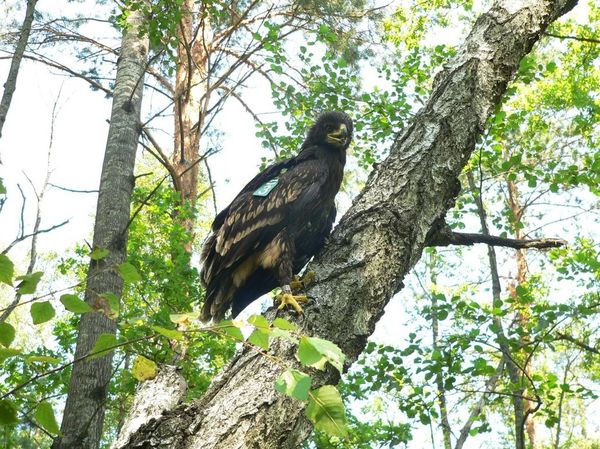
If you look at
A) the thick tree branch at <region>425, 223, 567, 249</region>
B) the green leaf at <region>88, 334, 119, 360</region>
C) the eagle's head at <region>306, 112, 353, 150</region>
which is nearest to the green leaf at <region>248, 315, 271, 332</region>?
the green leaf at <region>88, 334, 119, 360</region>

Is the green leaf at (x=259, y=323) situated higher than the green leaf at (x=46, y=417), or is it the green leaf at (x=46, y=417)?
the green leaf at (x=259, y=323)

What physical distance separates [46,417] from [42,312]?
10.1 inches

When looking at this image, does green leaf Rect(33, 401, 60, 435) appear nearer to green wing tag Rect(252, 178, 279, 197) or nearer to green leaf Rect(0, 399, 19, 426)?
green leaf Rect(0, 399, 19, 426)

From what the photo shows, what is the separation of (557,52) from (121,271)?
1561 centimetres

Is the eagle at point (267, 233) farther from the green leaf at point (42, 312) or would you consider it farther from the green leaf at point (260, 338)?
the green leaf at point (260, 338)

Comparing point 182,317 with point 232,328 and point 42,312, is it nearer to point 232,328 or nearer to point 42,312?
point 232,328

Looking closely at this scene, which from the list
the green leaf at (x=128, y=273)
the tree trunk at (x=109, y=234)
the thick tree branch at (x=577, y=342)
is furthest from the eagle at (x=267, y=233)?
the thick tree branch at (x=577, y=342)

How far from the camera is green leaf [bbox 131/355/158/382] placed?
2.05 meters

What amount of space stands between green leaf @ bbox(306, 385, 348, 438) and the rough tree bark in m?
0.43

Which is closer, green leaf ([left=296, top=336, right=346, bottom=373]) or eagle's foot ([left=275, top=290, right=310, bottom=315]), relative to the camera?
green leaf ([left=296, top=336, right=346, bottom=373])

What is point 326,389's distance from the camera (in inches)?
57.8

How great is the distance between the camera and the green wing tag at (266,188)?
3.76 meters

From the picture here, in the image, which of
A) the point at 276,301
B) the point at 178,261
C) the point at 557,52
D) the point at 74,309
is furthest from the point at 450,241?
the point at 557,52

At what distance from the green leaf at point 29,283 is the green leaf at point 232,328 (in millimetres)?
485
